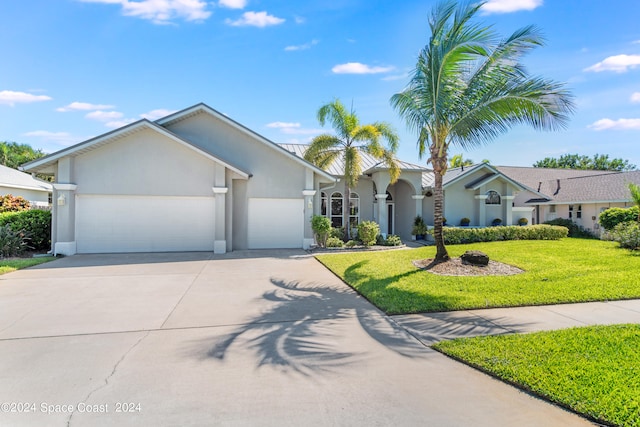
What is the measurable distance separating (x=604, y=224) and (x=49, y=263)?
27.0 meters

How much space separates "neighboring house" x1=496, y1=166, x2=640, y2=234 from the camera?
2139 cm

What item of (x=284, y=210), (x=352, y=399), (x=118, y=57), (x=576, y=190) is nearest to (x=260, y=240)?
(x=284, y=210)

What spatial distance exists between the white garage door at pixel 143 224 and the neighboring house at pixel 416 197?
24.7ft

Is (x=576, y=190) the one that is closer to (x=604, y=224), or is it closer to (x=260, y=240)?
(x=604, y=224)

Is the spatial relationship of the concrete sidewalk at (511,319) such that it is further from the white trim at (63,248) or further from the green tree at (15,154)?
the green tree at (15,154)

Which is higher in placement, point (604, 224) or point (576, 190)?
point (576, 190)

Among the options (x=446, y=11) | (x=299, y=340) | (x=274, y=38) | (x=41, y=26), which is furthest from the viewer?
(x=274, y=38)

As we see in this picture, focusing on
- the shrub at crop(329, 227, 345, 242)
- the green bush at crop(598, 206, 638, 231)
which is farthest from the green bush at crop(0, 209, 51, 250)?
the green bush at crop(598, 206, 638, 231)

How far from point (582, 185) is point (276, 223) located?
2396 cm

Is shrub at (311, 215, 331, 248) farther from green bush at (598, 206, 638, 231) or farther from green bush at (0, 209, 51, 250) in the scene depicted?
green bush at (598, 206, 638, 231)

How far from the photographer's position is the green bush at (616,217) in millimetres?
17625

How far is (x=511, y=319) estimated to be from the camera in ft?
19.1

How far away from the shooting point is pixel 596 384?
11.5 feet

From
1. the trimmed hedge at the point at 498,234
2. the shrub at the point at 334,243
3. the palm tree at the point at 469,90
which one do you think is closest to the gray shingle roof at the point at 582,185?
the trimmed hedge at the point at 498,234
